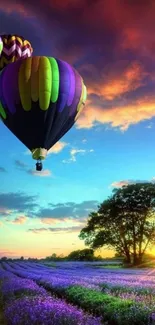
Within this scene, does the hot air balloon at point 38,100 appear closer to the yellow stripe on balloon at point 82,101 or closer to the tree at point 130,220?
the yellow stripe on balloon at point 82,101

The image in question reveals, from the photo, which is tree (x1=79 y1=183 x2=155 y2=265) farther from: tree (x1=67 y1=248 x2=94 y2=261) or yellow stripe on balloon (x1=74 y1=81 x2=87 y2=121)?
yellow stripe on balloon (x1=74 y1=81 x2=87 y2=121)

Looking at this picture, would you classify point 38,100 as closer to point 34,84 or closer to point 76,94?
point 34,84

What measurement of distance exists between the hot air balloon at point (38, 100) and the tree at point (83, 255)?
56978mm

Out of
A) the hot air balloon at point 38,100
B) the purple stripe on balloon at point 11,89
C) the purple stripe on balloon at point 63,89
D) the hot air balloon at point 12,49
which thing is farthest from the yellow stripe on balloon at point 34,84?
the hot air balloon at point 12,49

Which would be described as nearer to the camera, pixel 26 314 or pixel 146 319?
pixel 146 319

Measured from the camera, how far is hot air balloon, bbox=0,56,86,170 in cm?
2283

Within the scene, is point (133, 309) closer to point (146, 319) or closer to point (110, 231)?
point (146, 319)

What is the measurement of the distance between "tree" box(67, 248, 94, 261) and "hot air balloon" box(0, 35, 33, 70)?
55.0 meters

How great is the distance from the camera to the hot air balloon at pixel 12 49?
89.0ft

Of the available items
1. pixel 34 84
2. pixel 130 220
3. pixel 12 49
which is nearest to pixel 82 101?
pixel 34 84

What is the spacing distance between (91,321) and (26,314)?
1.89 m

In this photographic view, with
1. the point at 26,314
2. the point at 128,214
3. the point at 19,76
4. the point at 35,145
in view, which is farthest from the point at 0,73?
the point at 128,214

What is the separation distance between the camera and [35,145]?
2344cm

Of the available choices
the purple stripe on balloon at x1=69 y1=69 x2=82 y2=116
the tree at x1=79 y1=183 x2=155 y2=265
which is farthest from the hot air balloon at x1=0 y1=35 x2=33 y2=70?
the tree at x1=79 y1=183 x2=155 y2=265
